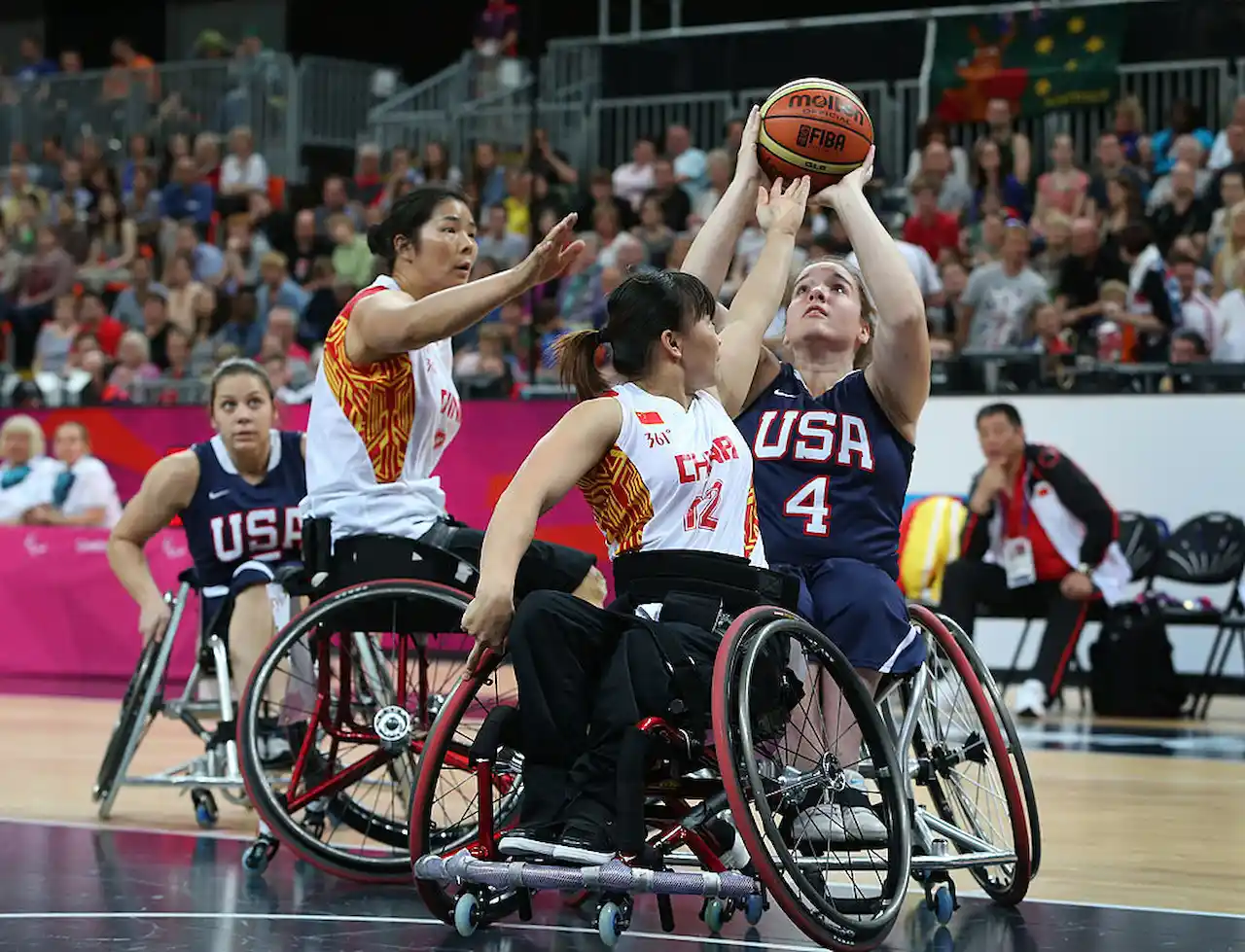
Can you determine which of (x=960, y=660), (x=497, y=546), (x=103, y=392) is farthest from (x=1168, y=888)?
(x=103, y=392)

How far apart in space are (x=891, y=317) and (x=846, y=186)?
413 millimetres

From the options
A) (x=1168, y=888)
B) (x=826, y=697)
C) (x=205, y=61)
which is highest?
(x=205, y=61)

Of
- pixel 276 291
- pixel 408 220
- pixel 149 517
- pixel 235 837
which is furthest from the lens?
pixel 276 291

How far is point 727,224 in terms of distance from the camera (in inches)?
180

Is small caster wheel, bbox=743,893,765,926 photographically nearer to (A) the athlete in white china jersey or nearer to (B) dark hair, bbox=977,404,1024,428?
(A) the athlete in white china jersey

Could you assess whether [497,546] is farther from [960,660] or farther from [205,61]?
[205,61]

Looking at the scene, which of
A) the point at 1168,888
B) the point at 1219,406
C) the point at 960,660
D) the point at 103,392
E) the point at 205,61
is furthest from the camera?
the point at 205,61

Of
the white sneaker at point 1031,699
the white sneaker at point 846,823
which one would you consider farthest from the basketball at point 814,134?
the white sneaker at point 1031,699

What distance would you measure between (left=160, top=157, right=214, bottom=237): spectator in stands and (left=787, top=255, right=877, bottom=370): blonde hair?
1185 centimetres

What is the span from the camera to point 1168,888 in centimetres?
467

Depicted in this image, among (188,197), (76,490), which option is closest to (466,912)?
(76,490)

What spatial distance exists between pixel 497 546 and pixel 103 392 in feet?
30.8

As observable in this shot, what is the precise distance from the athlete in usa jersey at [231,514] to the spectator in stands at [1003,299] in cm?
566

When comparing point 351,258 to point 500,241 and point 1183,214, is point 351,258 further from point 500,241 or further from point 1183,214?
point 1183,214
